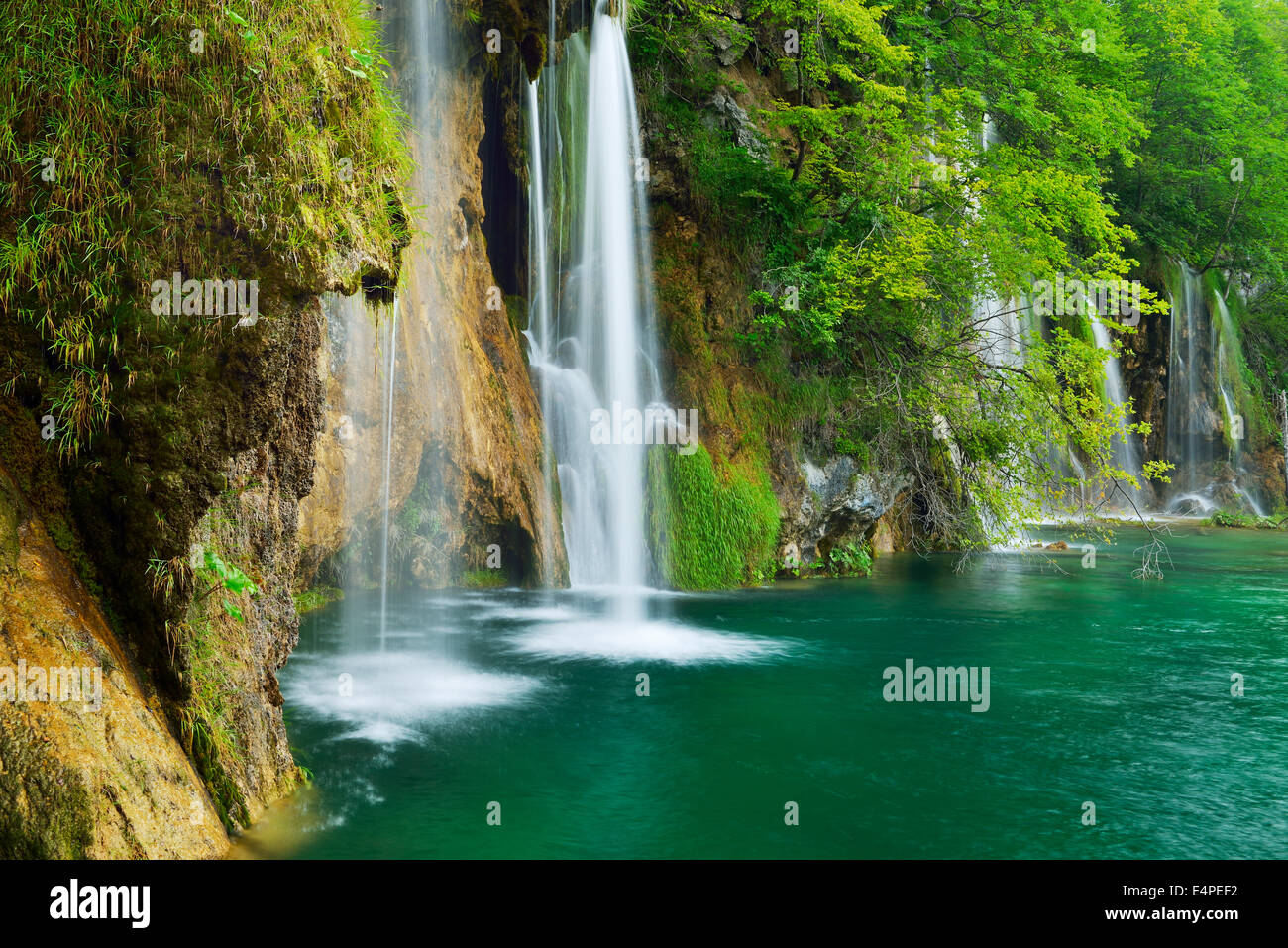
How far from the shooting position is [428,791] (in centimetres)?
618

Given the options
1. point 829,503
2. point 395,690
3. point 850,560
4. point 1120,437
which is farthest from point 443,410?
point 1120,437

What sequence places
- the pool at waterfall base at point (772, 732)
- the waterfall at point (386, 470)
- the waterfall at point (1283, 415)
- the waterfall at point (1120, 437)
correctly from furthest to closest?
the waterfall at point (1283, 415) → the waterfall at point (1120, 437) → the waterfall at point (386, 470) → the pool at waterfall base at point (772, 732)

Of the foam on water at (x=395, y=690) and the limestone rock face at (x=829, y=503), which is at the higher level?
the limestone rock face at (x=829, y=503)

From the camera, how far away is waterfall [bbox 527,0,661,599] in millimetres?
14375

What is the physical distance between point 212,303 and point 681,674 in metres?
5.93

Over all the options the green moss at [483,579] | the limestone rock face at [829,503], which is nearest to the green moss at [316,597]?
the green moss at [483,579]

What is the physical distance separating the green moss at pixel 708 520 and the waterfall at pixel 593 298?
1.12 feet

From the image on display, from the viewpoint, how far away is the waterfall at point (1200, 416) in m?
30.2

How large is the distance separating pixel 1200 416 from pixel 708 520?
22735 mm

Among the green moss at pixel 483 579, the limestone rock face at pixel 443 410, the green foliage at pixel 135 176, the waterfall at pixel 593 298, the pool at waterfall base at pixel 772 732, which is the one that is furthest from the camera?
the waterfall at pixel 593 298

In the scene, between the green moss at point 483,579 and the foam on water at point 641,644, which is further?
the green moss at point 483,579

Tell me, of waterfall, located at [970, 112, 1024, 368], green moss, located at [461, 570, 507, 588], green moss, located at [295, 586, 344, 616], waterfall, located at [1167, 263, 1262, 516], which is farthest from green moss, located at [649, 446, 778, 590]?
waterfall, located at [1167, 263, 1262, 516]

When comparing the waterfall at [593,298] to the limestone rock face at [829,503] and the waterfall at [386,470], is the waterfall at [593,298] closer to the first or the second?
the limestone rock face at [829,503]
